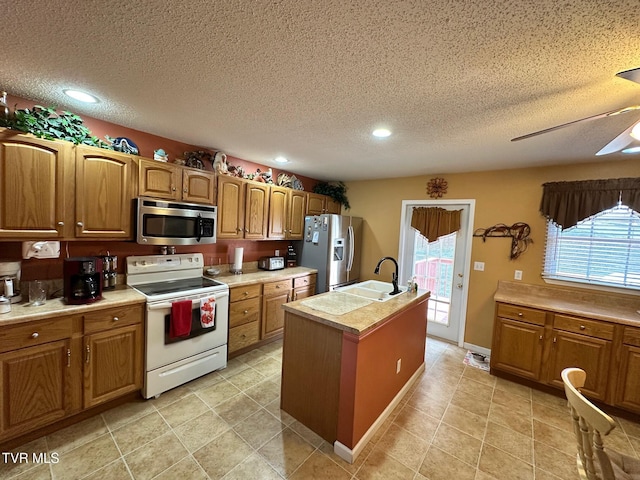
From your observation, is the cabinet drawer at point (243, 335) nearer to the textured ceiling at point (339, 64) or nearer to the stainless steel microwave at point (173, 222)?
the stainless steel microwave at point (173, 222)

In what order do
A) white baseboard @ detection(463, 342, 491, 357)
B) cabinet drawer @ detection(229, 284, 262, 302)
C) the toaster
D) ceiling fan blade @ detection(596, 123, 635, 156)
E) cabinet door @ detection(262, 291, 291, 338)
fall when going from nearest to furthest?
ceiling fan blade @ detection(596, 123, 635, 156) → cabinet drawer @ detection(229, 284, 262, 302) → cabinet door @ detection(262, 291, 291, 338) → white baseboard @ detection(463, 342, 491, 357) → the toaster

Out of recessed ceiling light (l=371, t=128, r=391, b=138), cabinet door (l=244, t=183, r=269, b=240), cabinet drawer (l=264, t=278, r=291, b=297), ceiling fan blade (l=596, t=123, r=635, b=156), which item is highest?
recessed ceiling light (l=371, t=128, r=391, b=138)

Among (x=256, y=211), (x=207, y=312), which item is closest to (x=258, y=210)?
(x=256, y=211)

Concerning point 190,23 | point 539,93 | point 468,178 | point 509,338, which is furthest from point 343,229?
point 190,23

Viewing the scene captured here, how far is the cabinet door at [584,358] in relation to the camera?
2.38m

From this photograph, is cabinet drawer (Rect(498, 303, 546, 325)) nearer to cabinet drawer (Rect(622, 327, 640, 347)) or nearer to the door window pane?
cabinet drawer (Rect(622, 327, 640, 347))

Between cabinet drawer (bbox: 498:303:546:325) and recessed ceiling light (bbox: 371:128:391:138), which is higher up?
recessed ceiling light (bbox: 371:128:391:138)

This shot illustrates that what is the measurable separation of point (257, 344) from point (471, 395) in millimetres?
2407

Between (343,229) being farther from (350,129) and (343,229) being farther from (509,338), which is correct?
(509,338)

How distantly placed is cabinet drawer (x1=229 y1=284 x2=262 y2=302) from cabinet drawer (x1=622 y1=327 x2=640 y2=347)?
3532mm

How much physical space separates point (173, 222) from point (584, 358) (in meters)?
4.15

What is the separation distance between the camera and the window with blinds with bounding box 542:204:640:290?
2.66 metres

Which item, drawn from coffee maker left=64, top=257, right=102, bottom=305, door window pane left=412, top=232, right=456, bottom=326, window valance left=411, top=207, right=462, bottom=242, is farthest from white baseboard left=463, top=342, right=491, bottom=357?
coffee maker left=64, top=257, right=102, bottom=305

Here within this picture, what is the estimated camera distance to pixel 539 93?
1551mm
